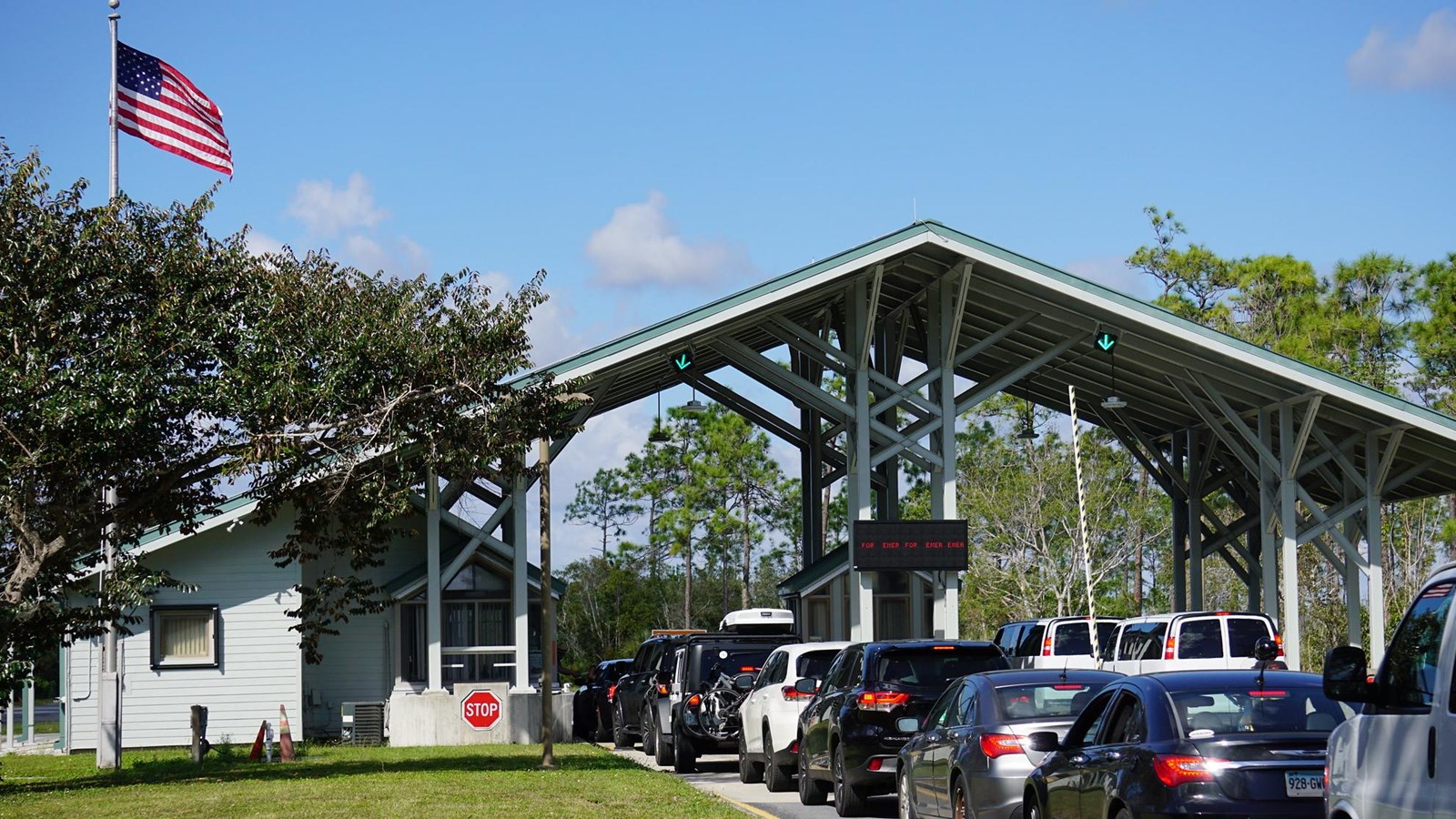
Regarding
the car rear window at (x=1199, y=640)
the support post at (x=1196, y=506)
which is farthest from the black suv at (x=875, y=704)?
the support post at (x=1196, y=506)

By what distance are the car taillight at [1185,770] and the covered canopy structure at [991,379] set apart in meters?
17.9

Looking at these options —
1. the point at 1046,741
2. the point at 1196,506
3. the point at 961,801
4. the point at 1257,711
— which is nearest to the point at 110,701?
the point at 961,801

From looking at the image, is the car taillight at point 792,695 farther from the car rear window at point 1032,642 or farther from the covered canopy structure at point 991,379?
the car rear window at point 1032,642

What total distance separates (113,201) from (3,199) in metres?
1.26

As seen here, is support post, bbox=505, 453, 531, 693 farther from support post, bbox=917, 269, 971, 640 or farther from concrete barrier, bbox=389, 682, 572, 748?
support post, bbox=917, 269, 971, 640

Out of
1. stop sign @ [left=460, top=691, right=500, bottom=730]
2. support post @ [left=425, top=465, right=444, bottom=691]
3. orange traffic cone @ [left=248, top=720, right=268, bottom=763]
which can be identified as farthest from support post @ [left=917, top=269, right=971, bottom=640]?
orange traffic cone @ [left=248, top=720, right=268, bottom=763]

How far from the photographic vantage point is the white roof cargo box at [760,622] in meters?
30.1

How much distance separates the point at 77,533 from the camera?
2061 centimetres

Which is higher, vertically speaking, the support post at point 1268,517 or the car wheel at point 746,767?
the support post at point 1268,517

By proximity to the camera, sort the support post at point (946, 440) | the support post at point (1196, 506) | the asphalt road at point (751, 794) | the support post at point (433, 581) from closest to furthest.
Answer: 1. the asphalt road at point (751, 794)
2. the support post at point (433, 581)
3. the support post at point (946, 440)
4. the support post at point (1196, 506)

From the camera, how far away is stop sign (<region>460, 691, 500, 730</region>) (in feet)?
78.4

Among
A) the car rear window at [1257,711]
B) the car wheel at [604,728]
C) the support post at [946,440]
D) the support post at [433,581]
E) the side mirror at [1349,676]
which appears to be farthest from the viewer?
the support post at [946,440]

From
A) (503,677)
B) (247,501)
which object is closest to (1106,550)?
(503,677)

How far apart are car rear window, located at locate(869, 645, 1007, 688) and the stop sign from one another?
898cm
